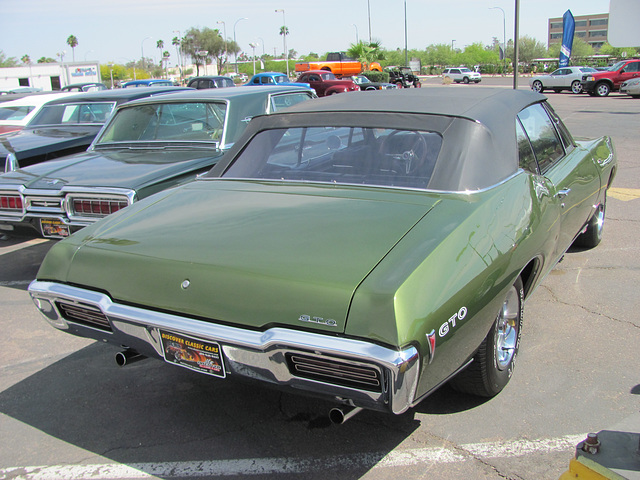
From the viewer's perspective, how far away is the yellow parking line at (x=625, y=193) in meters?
A: 7.42

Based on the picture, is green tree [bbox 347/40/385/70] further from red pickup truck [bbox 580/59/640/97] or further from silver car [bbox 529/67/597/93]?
red pickup truck [bbox 580/59/640/97]

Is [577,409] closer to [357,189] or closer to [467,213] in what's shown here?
[467,213]

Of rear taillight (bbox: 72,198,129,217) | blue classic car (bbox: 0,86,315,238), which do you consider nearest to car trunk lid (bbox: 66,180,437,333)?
rear taillight (bbox: 72,198,129,217)

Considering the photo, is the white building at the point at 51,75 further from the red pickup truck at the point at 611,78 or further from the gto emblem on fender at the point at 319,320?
the gto emblem on fender at the point at 319,320

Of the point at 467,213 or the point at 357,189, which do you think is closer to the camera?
the point at 467,213

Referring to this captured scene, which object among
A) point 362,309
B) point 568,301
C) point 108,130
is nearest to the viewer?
point 362,309

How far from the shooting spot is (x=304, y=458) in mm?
2586

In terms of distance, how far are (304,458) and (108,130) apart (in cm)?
488

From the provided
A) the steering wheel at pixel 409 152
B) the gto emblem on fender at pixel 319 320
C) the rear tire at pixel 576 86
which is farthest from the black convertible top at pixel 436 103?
the rear tire at pixel 576 86

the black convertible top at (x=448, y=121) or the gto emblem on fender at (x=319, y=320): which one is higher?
the black convertible top at (x=448, y=121)

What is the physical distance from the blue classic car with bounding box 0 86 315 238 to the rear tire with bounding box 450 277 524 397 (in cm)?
295

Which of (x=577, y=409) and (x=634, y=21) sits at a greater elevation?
(x=634, y=21)

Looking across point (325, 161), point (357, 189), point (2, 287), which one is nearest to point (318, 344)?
point (357, 189)

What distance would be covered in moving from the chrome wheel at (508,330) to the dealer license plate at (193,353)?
1401mm
